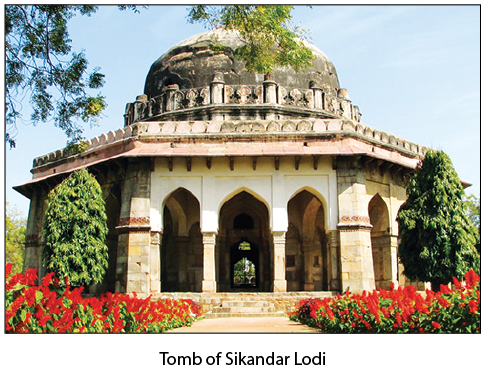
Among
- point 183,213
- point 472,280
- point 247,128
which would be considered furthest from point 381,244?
point 472,280

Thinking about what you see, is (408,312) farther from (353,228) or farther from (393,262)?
(393,262)

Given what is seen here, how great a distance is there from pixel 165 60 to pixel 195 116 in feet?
10.6

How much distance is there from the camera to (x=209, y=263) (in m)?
15.3

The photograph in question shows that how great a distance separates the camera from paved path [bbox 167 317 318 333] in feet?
32.8

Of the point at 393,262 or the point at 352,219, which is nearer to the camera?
the point at 352,219

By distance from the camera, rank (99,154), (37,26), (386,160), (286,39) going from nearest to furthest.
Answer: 1. (37,26)
2. (286,39)
3. (386,160)
4. (99,154)

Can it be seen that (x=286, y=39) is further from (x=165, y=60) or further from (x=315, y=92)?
(x=165, y=60)

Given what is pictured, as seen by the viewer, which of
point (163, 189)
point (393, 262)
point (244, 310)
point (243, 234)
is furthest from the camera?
point (243, 234)

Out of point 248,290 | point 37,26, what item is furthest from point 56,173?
point 37,26

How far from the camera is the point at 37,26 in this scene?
363 inches

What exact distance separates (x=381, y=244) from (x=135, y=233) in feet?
22.7

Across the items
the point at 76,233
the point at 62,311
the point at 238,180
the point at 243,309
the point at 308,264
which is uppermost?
the point at 238,180

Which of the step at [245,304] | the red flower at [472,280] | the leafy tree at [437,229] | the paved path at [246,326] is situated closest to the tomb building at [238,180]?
the step at [245,304]

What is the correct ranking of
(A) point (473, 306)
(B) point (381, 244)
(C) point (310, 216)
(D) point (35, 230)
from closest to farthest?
1. (A) point (473, 306)
2. (B) point (381, 244)
3. (C) point (310, 216)
4. (D) point (35, 230)
